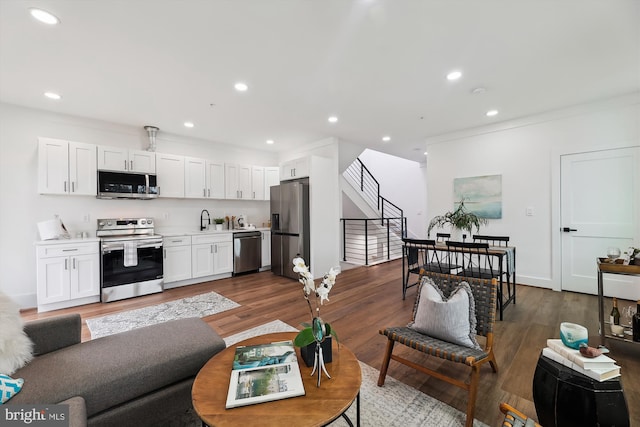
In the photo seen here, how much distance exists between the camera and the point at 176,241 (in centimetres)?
462

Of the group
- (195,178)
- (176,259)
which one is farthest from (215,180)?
(176,259)

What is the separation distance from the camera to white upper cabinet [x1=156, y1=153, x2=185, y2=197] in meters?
4.67

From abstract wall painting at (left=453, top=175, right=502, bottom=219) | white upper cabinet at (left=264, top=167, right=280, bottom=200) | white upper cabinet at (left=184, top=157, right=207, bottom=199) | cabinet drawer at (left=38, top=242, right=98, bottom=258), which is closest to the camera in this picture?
cabinet drawer at (left=38, top=242, right=98, bottom=258)

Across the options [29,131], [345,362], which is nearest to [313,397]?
[345,362]

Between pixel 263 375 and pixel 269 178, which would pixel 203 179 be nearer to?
pixel 269 178

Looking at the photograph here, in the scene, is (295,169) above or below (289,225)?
above

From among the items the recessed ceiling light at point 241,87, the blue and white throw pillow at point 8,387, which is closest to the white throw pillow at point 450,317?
the blue and white throw pillow at point 8,387

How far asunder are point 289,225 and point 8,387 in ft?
13.4

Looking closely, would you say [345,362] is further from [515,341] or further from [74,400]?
A: [515,341]

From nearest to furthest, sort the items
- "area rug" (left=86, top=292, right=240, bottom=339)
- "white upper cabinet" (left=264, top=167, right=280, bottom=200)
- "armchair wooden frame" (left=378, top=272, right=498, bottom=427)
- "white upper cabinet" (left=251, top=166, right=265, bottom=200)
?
"armchair wooden frame" (left=378, top=272, right=498, bottom=427) < "area rug" (left=86, top=292, right=240, bottom=339) < "white upper cabinet" (left=251, top=166, right=265, bottom=200) < "white upper cabinet" (left=264, top=167, right=280, bottom=200)

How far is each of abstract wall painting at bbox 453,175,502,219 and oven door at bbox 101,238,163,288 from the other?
538 cm

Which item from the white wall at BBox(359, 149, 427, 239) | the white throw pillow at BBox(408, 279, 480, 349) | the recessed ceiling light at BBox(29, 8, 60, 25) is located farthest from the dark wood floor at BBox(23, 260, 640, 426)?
the white wall at BBox(359, 149, 427, 239)

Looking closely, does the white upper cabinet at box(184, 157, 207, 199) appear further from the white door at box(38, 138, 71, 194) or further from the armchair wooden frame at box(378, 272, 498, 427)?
the armchair wooden frame at box(378, 272, 498, 427)

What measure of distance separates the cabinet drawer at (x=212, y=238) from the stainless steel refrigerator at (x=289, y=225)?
35.0 inches
